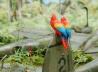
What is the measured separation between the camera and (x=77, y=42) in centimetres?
587

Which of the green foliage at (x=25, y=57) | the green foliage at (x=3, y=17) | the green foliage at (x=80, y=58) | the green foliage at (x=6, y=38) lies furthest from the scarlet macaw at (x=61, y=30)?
the green foliage at (x=3, y=17)

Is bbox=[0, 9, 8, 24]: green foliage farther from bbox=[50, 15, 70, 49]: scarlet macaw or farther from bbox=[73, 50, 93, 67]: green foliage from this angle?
bbox=[50, 15, 70, 49]: scarlet macaw

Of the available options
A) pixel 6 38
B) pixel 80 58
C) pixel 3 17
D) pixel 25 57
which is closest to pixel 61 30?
pixel 25 57

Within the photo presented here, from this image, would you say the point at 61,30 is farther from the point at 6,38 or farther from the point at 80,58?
the point at 6,38

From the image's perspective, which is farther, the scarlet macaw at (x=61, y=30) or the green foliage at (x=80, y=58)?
the green foliage at (x=80, y=58)

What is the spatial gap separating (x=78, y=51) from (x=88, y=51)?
32cm

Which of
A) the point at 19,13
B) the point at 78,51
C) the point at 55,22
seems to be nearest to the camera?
the point at 55,22

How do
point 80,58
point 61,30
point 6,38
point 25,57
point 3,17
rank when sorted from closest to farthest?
point 61,30 → point 25,57 → point 80,58 → point 6,38 → point 3,17

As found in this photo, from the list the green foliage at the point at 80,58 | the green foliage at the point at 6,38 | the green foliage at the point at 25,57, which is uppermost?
the green foliage at the point at 6,38

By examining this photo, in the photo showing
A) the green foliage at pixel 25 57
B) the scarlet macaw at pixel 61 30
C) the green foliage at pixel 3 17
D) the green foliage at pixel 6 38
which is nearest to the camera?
the scarlet macaw at pixel 61 30

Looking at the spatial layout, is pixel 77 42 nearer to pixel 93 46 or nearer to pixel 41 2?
pixel 93 46

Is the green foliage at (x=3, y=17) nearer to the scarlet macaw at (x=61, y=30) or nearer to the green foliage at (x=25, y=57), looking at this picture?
the green foliage at (x=25, y=57)

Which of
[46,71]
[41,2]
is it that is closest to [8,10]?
[41,2]

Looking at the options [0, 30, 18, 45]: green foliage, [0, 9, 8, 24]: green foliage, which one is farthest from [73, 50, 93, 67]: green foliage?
[0, 9, 8, 24]: green foliage
